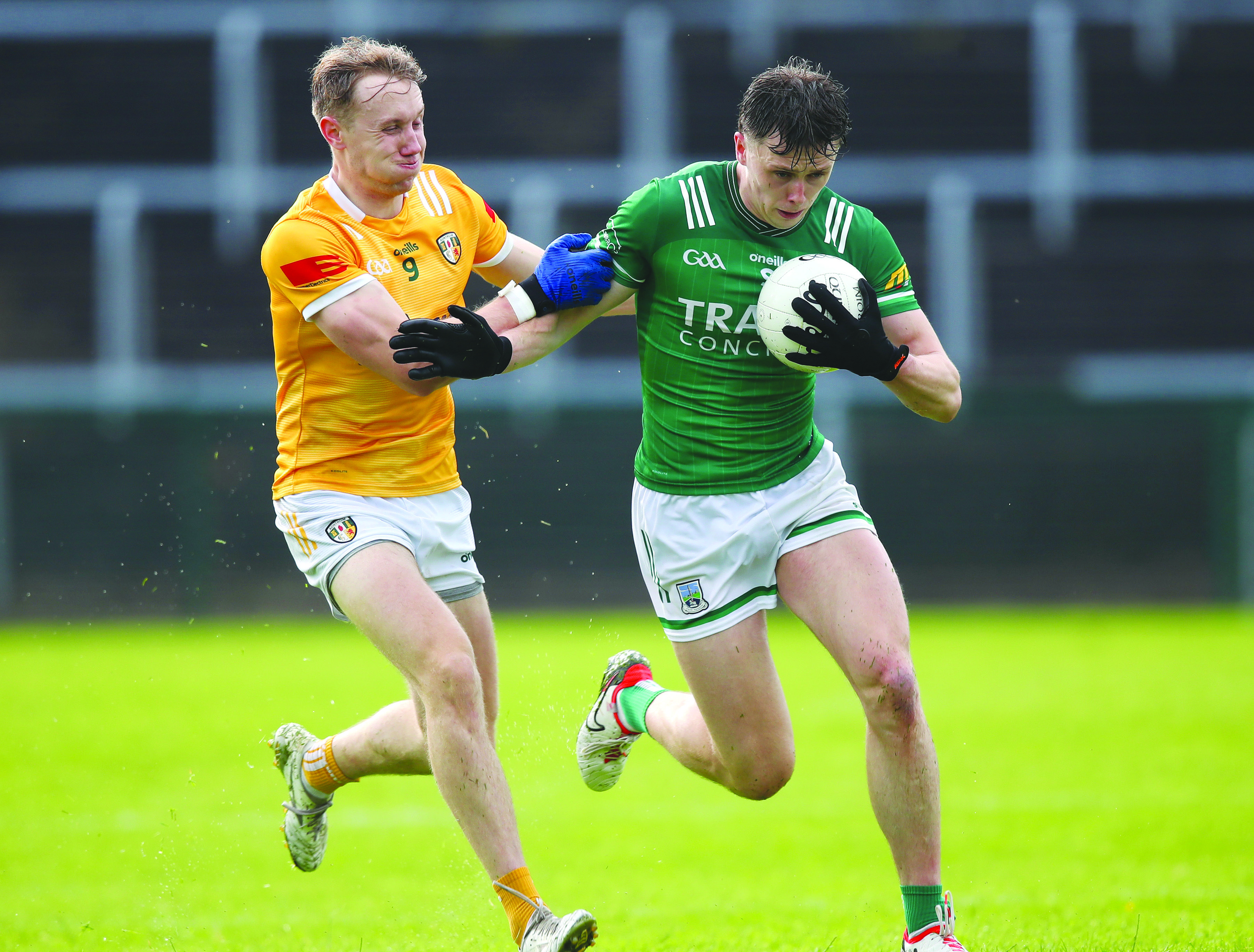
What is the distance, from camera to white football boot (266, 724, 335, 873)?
5.50 meters

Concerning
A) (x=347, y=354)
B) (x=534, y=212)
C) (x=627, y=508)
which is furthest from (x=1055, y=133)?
(x=347, y=354)

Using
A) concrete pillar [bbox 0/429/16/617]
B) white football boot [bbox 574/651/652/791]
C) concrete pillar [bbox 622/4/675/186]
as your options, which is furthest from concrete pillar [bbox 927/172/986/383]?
white football boot [bbox 574/651/652/791]

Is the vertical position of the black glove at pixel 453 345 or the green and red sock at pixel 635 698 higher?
the black glove at pixel 453 345

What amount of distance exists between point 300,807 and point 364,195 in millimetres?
2385

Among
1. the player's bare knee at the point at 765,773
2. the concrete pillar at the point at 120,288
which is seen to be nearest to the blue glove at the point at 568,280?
the player's bare knee at the point at 765,773

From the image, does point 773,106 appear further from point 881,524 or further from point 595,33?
point 595,33

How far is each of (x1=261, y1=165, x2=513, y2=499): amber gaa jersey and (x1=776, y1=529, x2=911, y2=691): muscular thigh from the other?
4.17ft

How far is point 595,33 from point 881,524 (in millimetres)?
9045

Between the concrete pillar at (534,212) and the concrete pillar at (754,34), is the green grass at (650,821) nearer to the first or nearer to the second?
the concrete pillar at (534,212)

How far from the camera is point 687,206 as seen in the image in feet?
14.7

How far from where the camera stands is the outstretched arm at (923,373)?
430cm

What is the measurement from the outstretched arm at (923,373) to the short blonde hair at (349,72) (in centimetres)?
170

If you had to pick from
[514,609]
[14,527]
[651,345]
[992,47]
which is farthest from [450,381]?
[992,47]

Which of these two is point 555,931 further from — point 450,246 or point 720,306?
point 450,246
